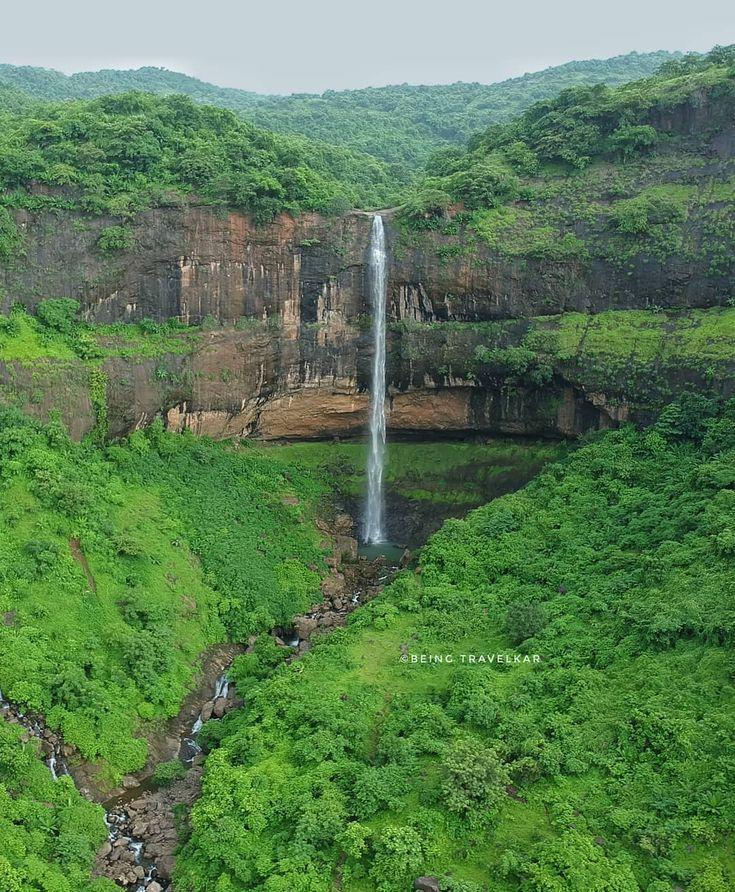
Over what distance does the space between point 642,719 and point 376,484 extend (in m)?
16.5

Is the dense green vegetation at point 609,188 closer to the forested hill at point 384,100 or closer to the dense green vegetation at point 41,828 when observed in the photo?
the forested hill at point 384,100

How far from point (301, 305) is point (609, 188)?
12.1 m

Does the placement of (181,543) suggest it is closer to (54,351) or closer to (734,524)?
(54,351)

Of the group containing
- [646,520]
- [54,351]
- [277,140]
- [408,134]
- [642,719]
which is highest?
[408,134]

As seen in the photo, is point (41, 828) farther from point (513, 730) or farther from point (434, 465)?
point (434, 465)

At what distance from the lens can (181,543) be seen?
24781 mm

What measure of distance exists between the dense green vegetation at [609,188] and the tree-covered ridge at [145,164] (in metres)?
4.97

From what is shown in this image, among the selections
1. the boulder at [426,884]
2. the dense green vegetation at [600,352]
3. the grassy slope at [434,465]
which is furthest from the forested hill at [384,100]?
the boulder at [426,884]

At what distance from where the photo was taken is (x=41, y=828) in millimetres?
15805

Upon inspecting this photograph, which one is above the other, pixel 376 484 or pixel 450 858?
pixel 376 484

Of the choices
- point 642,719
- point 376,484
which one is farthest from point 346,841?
point 376,484

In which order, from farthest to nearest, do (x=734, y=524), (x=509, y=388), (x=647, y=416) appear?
(x=509, y=388)
(x=647, y=416)
(x=734, y=524)


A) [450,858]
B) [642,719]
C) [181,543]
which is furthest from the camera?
[181,543]

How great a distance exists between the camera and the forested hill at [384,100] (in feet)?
159
